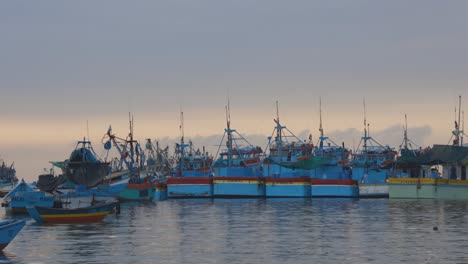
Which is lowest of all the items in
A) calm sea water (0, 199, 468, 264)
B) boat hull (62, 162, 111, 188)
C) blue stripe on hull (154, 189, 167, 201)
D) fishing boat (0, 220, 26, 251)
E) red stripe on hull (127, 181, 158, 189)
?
calm sea water (0, 199, 468, 264)

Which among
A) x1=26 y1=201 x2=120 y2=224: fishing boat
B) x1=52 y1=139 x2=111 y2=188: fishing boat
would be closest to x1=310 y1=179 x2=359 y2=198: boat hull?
x1=52 y1=139 x2=111 y2=188: fishing boat

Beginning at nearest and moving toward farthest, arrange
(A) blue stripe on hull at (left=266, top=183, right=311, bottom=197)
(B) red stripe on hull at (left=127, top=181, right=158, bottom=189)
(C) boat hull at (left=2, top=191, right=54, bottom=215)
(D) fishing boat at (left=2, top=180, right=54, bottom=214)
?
1. (C) boat hull at (left=2, top=191, right=54, bottom=215)
2. (D) fishing boat at (left=2, top=180, right=54, bottom=214)
3. (B) red stripe on hull at (left=127, top=181, right=158, bottom=189)
4. (A) blue stripe on hull at (left=266, top=183, right=311, bottom=197)

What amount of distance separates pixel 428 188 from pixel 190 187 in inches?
1490

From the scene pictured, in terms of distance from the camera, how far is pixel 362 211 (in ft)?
327

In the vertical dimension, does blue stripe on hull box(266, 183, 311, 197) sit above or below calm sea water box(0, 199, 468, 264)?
above

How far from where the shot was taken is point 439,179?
126 meters

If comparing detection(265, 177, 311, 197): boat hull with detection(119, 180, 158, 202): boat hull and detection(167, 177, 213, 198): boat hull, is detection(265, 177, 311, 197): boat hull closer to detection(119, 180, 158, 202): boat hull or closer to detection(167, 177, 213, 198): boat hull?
detection(167, 177, 213, 198): boat hull

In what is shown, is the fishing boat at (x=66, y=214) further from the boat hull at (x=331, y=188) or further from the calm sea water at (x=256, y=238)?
the boat hull at (x=331, y=188)

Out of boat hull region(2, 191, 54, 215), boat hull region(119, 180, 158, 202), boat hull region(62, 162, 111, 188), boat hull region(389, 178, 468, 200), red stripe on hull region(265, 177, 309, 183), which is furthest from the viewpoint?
red stripe on hull region(265, 177, 309, 183)

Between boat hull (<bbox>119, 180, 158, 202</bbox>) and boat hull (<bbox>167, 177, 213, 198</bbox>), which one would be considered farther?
boat hull (<bbox>167, 177, 213, 198</bbox>)

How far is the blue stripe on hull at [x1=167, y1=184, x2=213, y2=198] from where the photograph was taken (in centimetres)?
14212

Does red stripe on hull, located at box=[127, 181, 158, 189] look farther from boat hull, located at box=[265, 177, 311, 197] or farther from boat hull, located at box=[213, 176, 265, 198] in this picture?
boat hull, located at box=[265, 177, 311, 197]

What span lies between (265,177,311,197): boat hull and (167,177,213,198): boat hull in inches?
376

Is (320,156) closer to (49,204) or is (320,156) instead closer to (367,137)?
(367,137)
